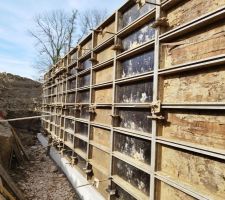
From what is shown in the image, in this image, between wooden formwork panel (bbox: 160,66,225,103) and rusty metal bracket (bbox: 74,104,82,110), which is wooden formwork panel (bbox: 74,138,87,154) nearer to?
rusty metal bracket (bbox: 74,104,82,110)

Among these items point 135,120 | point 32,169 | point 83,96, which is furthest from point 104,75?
point 32,169

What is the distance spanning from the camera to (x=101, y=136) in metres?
5.22

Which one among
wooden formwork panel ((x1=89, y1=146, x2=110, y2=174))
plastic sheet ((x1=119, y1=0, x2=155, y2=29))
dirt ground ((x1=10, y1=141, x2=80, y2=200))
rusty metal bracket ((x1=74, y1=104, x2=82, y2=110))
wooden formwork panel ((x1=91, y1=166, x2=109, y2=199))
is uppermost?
plastic sheet ((x1=119, y1=0, x2=155, y2=29))

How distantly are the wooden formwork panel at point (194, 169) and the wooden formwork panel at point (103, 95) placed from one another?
6.24 feet

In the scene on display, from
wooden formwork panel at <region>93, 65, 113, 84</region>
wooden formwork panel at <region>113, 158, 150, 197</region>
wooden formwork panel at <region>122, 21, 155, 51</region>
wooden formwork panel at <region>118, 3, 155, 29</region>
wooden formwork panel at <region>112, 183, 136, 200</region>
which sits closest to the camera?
wooden formwork panel at <region>113, 158, 150, 197</region>

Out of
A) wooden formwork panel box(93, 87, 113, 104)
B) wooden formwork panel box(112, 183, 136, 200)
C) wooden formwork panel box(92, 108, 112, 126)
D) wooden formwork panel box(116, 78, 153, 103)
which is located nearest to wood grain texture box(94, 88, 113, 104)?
wooden formwork panel box(93, 87, 113, 104)

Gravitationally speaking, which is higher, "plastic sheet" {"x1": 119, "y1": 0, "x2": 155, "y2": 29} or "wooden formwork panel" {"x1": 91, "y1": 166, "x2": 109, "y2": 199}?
"plastic sheet" {"x1": 119, "y1": 0, "x2": 155, "y2": 29}

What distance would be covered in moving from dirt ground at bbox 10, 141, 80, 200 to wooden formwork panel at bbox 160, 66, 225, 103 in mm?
3560

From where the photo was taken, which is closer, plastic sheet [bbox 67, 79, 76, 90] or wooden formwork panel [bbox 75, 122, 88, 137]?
wooden formwork panel [bbox 75, 122, 88, 137]

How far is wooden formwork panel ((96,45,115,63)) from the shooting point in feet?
16.3

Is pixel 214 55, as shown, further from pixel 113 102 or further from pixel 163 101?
pixel 113 102

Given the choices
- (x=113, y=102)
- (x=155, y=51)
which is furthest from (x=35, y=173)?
(x=155, y=51)

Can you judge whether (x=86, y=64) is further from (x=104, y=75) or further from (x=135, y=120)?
(x=135, y=120)

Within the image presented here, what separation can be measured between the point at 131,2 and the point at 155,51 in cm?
134
